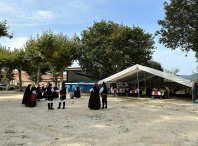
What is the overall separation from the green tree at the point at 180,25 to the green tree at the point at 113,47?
553 cm

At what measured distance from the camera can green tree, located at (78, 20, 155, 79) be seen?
67.7 feet

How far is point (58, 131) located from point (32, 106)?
5.90 m

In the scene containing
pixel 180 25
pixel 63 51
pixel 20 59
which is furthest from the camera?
pixel 20 59

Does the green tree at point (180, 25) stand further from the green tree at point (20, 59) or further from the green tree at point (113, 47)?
the green tree at point (20, 59)

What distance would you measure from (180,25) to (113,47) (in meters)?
8.22

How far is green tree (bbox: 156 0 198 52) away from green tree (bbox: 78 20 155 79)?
553 centimetres

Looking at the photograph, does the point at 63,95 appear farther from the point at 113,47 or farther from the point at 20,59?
the point at 20,59

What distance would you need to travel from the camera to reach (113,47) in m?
20.5

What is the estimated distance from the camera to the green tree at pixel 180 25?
13438 mm

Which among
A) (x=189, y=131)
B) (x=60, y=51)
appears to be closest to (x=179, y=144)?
(x=189, y=131)

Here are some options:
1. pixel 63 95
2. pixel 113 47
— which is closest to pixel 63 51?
pixel 113 47

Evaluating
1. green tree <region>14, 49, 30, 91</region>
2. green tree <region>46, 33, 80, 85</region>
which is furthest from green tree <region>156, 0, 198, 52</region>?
green tree <region>14, 49, 30, 91</region>

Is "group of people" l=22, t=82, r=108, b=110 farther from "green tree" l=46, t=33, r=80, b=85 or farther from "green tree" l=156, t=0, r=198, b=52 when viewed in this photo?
"green tree" l=46, t=33, r=80, b=85

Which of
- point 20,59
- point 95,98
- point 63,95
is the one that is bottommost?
point 95,98
